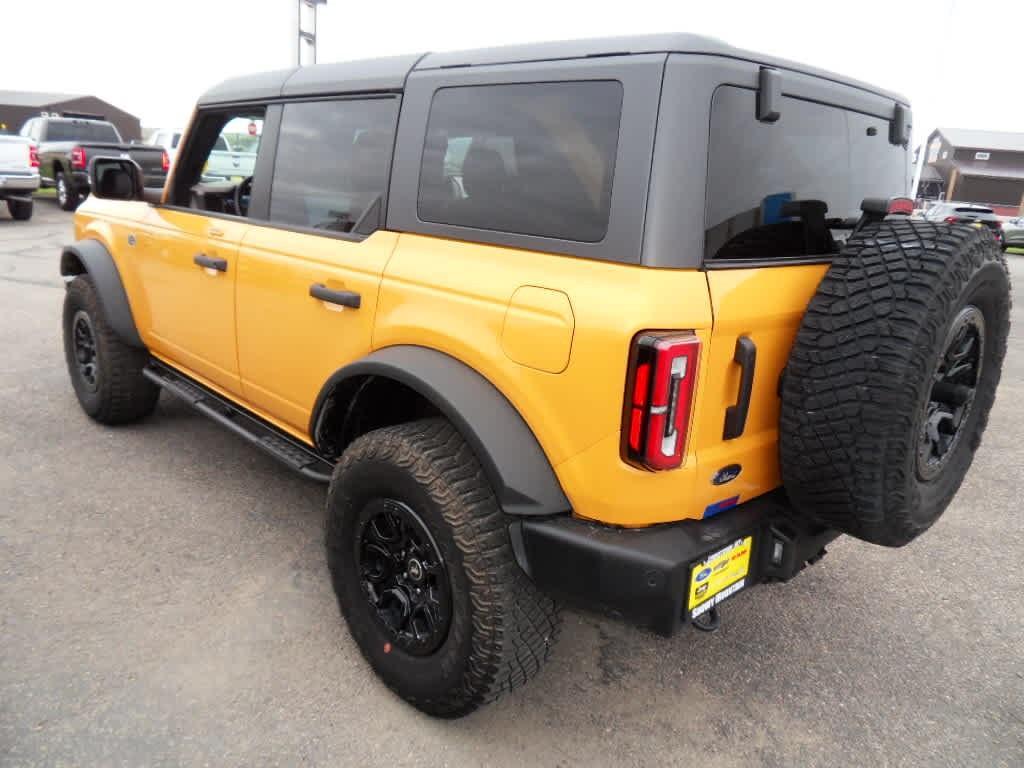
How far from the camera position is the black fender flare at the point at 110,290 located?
12.9 feet

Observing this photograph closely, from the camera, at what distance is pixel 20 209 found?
14977mm

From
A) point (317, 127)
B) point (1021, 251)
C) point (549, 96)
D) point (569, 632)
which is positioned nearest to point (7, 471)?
point (317, 127)

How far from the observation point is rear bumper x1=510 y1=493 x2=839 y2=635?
1.82 m

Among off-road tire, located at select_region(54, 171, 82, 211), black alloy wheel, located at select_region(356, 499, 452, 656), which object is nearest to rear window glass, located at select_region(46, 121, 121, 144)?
off-road tire, located at select_region(54, 171, 82, 211)

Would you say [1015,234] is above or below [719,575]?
above

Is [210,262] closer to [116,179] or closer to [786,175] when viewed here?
[116,179]

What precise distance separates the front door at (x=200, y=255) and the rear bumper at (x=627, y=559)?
1816mm

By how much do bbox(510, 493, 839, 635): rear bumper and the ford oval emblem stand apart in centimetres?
11

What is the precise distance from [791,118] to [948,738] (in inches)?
74.7

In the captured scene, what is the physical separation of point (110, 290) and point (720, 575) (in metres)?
3.45

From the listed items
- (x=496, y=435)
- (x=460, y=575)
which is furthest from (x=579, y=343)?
(x=460, y=575)

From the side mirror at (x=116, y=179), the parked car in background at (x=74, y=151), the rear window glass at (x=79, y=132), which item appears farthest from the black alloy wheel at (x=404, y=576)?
the rear window glass at (x=79, y=132)

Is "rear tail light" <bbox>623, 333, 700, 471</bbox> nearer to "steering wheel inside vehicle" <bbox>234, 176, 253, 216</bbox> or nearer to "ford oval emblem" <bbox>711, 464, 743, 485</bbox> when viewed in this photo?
"ford oval emblem" <bbox>711, 464, 743, 485</bbox>

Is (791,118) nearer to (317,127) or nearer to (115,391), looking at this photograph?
(317,127)
